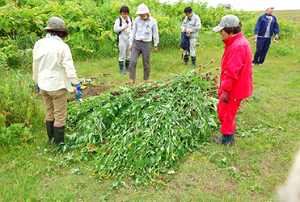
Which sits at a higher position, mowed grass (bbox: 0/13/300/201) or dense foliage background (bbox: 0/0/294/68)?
dense foliage background (bbox: 0/0/294/68)

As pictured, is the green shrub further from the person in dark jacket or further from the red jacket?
the person in dark jacket

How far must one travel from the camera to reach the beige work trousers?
132 inches

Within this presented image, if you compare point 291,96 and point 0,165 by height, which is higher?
point 291,96

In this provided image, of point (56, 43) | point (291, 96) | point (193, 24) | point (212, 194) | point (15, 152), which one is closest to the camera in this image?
point (212, 194)

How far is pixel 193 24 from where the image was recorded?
765 cm

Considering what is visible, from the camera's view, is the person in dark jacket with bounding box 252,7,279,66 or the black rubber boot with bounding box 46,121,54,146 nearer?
the black rubber boot with bounding box 46,121,54,146

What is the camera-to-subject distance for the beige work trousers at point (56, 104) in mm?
3349

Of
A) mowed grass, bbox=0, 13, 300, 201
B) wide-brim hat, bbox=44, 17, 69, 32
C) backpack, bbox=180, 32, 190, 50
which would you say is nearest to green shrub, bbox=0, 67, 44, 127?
mowed grass, bbox=0, 13, 300, 201

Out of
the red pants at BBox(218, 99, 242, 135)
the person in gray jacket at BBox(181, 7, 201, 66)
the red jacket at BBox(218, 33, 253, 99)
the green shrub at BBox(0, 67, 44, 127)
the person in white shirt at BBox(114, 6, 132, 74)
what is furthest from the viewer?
the person in gray jacket at BBox(181, 7, 201, 66)

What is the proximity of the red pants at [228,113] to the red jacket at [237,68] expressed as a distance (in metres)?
0.14

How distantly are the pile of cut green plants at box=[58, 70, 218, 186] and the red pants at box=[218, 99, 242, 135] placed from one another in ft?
1.23

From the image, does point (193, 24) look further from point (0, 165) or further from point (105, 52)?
point (0, 165)

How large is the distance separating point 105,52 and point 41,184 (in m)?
6.75

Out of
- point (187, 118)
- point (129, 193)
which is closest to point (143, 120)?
point (187, 118)
